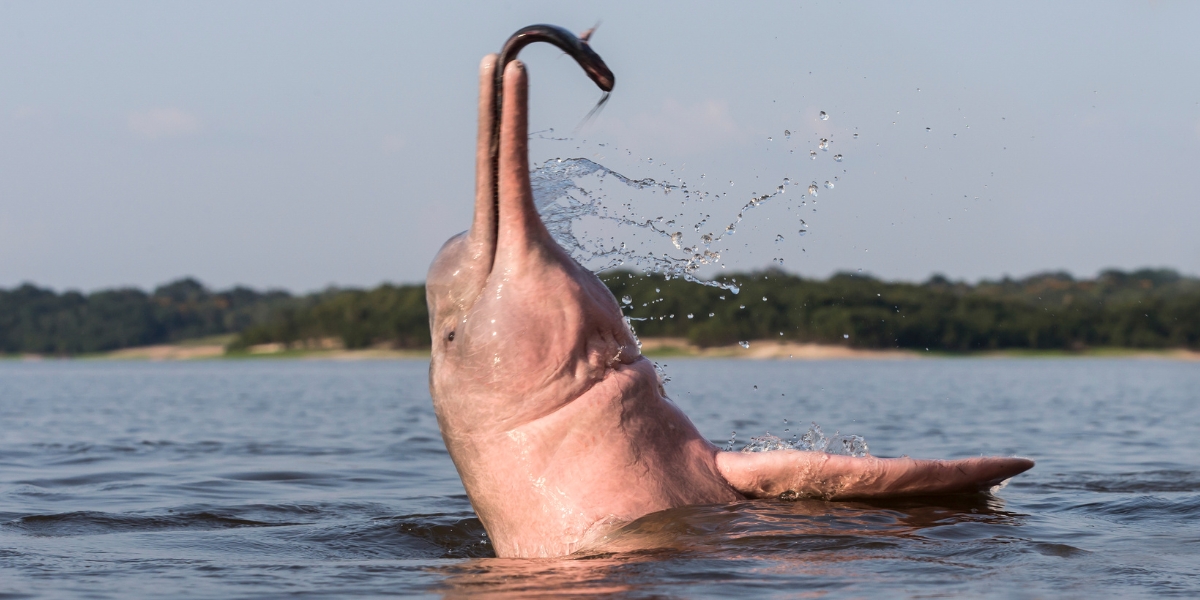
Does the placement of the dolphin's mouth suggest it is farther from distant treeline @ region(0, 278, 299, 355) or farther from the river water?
distant treeline @ region(0, 278, 299, 355)

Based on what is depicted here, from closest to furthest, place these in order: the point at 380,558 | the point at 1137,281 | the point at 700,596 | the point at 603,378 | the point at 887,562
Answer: the point at 700,596, the point at 887,562, the point at 603,378, the point at 380,558, the point at 1137,281

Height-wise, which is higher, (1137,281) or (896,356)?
(1137,281)

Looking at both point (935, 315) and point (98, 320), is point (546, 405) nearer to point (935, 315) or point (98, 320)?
point (935, 315)

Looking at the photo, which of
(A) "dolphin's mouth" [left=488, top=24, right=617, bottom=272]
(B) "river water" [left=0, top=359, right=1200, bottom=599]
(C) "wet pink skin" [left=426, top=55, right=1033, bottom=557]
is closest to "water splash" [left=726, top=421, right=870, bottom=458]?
(B) "river water" [left=0, top=359, right=1200, bottom=599]

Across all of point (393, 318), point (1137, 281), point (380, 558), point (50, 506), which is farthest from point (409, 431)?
point (1137, 281)

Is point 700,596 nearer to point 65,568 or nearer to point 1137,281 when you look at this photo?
point 65,568

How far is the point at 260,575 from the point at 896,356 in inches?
3408

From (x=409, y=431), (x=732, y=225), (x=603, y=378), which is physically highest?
(x=732, y=225)

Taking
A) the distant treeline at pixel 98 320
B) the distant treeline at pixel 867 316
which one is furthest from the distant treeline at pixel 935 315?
the distant treeline at pixel 98 320

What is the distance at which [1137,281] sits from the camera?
106 metres

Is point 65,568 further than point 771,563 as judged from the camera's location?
Yes

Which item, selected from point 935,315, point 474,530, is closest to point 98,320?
point 935,315

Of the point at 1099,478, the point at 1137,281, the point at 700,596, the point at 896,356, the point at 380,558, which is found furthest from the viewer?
the point at 1137,281

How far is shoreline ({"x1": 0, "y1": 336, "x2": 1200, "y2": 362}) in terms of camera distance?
87312mm
